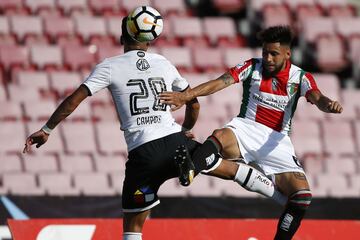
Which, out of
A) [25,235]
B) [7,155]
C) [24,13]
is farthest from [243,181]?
[24,13]

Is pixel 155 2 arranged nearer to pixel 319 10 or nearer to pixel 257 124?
pixel 319 10

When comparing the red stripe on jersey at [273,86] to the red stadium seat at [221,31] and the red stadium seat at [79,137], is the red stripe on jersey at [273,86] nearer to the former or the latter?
the red stadium seat at [79,137]

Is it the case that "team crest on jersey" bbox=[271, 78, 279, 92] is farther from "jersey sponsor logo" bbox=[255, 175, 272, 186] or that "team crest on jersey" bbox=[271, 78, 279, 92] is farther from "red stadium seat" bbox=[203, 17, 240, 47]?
"red stadium seat" bbox=[203, 17, 240, 47]

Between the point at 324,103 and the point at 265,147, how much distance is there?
2.65ft

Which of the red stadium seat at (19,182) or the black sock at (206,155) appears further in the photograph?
the red stadium seat at (19,182)

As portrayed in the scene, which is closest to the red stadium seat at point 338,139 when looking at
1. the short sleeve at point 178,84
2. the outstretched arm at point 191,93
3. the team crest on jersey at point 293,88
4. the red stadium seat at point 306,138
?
the red stadium seat at point 306,138

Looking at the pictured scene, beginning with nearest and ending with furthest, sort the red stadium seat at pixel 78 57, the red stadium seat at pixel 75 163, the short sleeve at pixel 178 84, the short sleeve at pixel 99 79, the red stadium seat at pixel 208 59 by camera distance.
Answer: the short sleeve at pixel 99 79 → the short sleeve at pixel 178 84 → the red stadium seat at pixel 75 163 → the red stadium seat at pixel 78 57 → the red stadium seat at pixel 208 59

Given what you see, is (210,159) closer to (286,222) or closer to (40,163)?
(286,222)

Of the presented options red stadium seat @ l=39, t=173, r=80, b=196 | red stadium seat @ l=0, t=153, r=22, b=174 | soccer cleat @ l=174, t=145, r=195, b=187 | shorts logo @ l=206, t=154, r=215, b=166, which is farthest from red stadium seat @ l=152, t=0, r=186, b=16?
soccer cleat @ l=174, t=145, r=195, b=187

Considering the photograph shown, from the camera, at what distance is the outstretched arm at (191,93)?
26.7 ft

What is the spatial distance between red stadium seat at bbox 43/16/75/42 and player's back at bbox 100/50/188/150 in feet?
31.7

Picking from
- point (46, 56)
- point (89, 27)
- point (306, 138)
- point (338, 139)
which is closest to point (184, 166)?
point (306, 138)

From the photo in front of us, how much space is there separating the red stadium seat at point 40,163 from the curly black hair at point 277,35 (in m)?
5.62

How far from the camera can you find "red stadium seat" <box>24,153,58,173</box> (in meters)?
14.0
